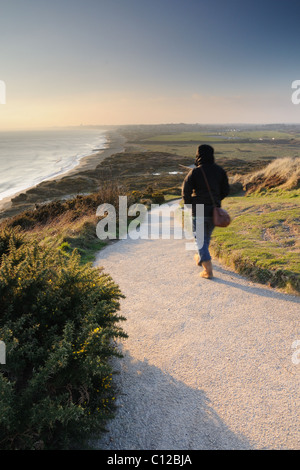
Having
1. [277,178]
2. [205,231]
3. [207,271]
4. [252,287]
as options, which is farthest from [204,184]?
[277,178]

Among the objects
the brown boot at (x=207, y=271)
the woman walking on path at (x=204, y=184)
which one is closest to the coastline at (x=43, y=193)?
the brown boot at (x=207, y=271)

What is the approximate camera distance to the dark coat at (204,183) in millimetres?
5375

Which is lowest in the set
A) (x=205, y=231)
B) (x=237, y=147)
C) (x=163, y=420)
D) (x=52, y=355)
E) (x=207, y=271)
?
(x=163, y=420)

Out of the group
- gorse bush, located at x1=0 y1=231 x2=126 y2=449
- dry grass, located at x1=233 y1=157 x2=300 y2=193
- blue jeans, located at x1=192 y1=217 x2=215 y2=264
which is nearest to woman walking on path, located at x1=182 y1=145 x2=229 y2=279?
blue jeans, located at x1=192 y1=217 x2=215 y2=264

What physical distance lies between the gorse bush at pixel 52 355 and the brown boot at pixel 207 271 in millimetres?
2608

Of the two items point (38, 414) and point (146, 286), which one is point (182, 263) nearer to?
point (146, 286)

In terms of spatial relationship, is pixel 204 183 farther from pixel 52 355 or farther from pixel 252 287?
pixel 52 355

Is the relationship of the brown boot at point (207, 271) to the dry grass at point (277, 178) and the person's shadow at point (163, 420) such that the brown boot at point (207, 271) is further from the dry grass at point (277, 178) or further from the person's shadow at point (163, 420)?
the dry grass at point (277, 178)

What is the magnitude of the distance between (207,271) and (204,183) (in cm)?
185

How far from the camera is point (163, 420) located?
9.46 feet

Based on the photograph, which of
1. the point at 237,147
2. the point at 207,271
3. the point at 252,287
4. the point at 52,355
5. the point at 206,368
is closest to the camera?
the point at 52,355

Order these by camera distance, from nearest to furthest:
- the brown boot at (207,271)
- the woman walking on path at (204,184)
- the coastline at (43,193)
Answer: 1. the woman walking on path at (204,184)
2. the brown boot at (207,271)
3. the coastline at (43,193)

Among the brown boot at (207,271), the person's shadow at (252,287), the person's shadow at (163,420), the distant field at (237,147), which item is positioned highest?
the distant field at (237,147)

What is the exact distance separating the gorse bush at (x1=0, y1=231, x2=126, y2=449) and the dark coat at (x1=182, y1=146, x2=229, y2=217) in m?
2.60
